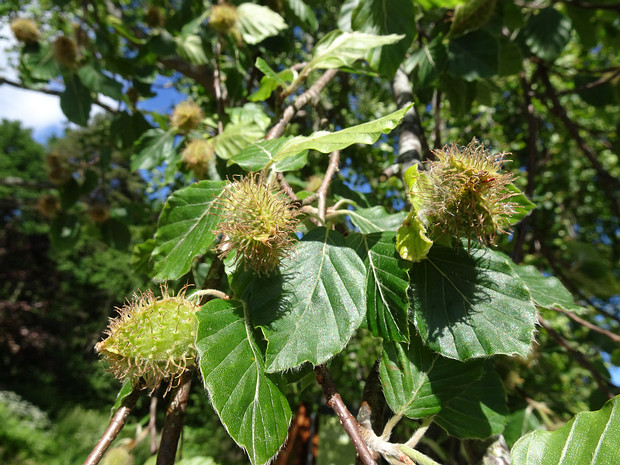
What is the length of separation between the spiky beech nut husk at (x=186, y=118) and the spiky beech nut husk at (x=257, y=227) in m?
0.99

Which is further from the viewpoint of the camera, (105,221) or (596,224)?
(596,224)

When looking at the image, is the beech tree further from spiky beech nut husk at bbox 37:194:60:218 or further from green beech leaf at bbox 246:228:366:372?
spiky beech nut husk at bbox 37:194:60:218

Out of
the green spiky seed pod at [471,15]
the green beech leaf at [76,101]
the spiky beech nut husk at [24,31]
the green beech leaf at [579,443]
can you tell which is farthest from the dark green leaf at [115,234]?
the green beech leaf at [579,443]

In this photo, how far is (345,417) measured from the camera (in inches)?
20.9

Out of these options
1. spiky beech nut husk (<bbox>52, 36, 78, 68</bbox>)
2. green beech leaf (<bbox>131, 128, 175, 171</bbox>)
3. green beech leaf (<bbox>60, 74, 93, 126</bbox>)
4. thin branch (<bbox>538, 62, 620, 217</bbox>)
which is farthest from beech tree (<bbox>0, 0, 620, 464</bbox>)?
spiky beech nut husk (<bbox>52, 36, 78, 68</bbox>)

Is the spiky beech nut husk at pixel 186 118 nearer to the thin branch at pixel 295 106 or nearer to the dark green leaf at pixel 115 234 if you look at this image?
the thin branch at pixel 295 106

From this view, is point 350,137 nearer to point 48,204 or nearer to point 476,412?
point 476,412

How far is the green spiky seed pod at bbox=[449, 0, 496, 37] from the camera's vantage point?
1.17 metres

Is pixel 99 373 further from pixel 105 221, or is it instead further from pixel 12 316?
pixel 105 221

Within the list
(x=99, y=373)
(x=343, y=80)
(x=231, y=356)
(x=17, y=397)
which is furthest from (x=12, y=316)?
(x=231, y=356)

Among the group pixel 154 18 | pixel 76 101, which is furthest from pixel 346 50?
pixel 154 18

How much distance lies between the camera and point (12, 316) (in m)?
8.53

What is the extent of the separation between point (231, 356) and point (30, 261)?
472 inches

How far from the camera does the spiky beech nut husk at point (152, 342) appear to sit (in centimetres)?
60
